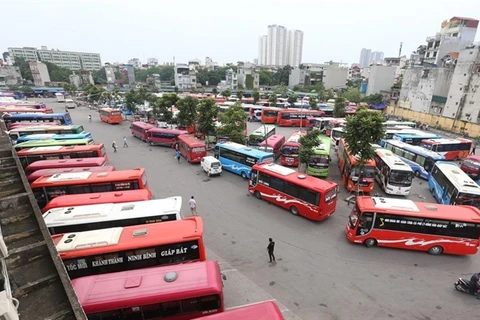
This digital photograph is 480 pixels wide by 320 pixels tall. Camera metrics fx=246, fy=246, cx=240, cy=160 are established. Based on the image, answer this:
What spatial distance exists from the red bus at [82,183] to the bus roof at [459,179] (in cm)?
1810

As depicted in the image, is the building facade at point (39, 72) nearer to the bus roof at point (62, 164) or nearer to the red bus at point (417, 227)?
the bus roof at point (62, 164)

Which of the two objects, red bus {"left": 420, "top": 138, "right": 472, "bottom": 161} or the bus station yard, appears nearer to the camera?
the bus station yard

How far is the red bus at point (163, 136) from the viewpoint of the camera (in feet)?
89.1

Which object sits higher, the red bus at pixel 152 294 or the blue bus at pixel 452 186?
the red bus at pixel 152 294

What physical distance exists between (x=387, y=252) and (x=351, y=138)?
6607 millimetres

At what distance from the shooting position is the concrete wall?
60906 millimetres

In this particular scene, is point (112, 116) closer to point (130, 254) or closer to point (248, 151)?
point (248, 151)

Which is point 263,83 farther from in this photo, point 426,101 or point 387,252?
point 387,252

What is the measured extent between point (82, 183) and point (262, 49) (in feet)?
628

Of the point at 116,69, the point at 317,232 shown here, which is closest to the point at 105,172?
the point at 317,232

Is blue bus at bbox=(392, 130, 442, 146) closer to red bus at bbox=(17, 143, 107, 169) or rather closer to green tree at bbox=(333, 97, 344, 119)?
green tree at bbox=(333, 97, 344, 119)

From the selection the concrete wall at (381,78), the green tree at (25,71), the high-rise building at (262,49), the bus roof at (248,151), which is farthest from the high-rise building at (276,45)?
the bus roof at (248,151)

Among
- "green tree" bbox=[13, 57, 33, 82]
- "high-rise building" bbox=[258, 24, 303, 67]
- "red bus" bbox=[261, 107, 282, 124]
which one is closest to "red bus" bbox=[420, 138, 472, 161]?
"red bus" bbox=[261, 107, 282, 124]

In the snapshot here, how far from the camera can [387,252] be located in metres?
11.2
